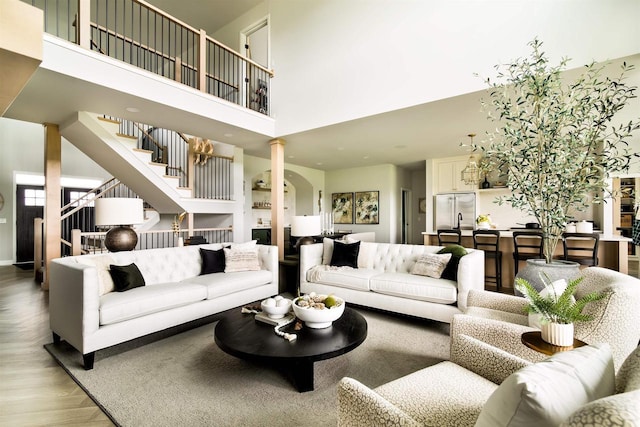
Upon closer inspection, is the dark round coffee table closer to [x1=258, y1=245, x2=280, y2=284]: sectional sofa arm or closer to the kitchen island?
[x1=258, y1=245, x2=280, y2=284]: sectional sofa arm

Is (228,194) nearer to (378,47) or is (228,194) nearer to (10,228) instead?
(378,47)

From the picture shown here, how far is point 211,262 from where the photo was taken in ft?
12.5

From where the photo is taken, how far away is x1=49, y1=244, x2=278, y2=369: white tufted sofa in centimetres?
238

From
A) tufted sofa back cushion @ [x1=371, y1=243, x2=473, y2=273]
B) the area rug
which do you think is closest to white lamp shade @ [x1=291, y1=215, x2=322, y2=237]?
tufted sofa back cushion @ [x1=371, y1=243, x2=473, y2=273]

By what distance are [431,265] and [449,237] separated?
2.47m

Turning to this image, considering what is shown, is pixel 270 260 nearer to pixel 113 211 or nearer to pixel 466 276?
pixel 113 211

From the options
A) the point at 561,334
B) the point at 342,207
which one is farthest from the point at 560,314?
the point at 342,207

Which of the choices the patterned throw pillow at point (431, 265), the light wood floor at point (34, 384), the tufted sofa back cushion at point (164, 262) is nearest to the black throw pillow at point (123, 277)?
the tufted sofa back cushion at point (164, 262)

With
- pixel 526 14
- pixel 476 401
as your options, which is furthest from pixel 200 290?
pixel 526 14

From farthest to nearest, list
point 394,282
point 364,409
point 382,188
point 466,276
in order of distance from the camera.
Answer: point 382,188 → point 394,282 → point 466,276 → point 364,409

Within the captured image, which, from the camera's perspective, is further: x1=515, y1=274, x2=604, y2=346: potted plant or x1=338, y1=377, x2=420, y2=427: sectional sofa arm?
x1=515, y1=274, x2=604, y2=346: potted plant

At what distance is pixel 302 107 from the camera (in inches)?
197

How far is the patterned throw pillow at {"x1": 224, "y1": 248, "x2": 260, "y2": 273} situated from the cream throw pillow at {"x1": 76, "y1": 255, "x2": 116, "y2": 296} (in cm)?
127

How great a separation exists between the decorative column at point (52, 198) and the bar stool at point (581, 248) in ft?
25.0
